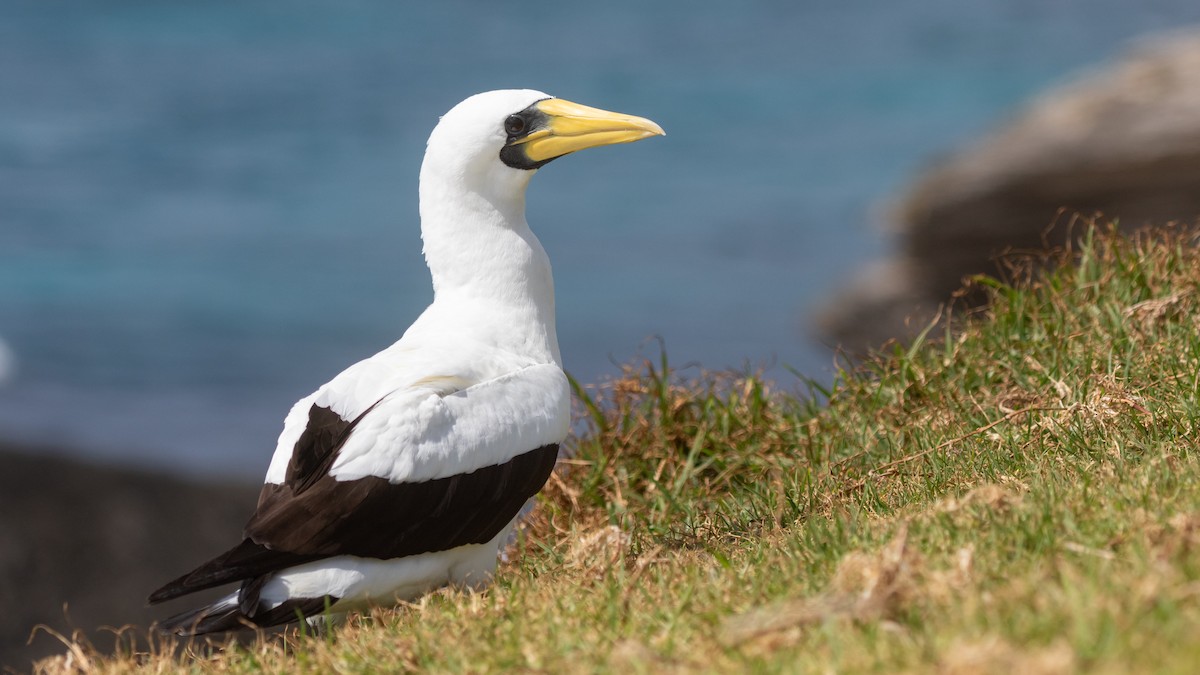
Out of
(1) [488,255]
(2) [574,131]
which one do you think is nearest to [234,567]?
(1) [488,255]

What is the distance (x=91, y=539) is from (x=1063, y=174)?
8.36 metres

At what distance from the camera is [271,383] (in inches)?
696

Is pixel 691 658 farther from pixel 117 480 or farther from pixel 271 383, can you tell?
pixel 271 383

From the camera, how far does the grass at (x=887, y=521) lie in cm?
278

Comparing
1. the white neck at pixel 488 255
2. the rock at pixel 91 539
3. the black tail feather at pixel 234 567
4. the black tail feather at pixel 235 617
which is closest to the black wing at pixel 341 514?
the black tail feather at pixel 234 567

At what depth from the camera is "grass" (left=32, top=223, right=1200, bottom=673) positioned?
2.78 m

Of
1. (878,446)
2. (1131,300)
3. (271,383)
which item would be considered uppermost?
(1131,300)

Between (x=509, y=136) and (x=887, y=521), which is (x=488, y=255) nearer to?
(x=509, y=136)

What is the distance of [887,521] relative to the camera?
158 inches

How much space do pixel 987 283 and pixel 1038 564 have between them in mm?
3196

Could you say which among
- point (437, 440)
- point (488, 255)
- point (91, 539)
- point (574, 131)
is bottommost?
point (91, 539)

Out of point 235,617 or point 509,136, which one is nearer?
point 235,617

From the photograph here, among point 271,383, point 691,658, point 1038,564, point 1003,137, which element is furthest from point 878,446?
point 271,383

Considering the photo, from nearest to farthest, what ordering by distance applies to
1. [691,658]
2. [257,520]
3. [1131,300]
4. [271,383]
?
1. [691,658]
2. [257,520]
3. [1131,300]
4. [271,383]
